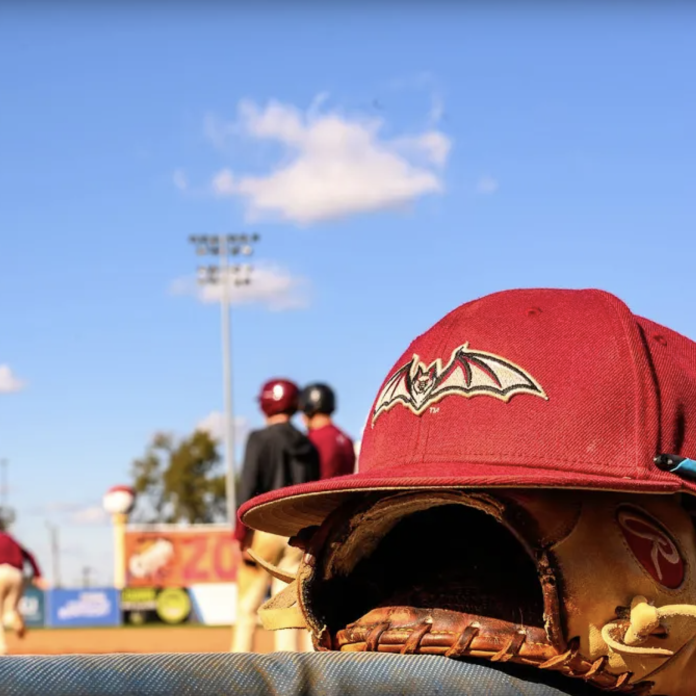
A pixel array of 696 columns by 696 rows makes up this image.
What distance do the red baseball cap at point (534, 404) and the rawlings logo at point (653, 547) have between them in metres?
0.12

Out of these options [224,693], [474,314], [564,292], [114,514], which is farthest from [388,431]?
[114,514]

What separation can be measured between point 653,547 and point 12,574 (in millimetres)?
8477

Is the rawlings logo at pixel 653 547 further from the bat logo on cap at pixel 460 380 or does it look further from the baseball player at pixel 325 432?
the baseball player at pixel 325 432

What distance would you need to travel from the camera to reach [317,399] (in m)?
7.65

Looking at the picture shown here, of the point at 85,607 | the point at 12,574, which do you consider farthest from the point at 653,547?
the point at 85,607

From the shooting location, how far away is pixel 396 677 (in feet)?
6.61

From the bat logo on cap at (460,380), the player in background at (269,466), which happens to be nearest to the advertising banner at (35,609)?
the player in background at (269,466)

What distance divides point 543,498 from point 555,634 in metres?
0.23

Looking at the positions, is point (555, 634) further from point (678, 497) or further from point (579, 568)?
point (678, 497)

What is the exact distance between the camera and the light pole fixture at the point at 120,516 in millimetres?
29625

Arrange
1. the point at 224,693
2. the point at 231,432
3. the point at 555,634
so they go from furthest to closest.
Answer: the point at 231,432 → the point at 555,634 → the point at 224,693

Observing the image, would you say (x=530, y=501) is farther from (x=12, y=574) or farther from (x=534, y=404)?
(x=12, y=574)

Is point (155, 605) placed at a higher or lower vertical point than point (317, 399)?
lower

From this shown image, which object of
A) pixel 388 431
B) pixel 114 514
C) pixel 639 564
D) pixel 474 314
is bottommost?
pixel 114 514
